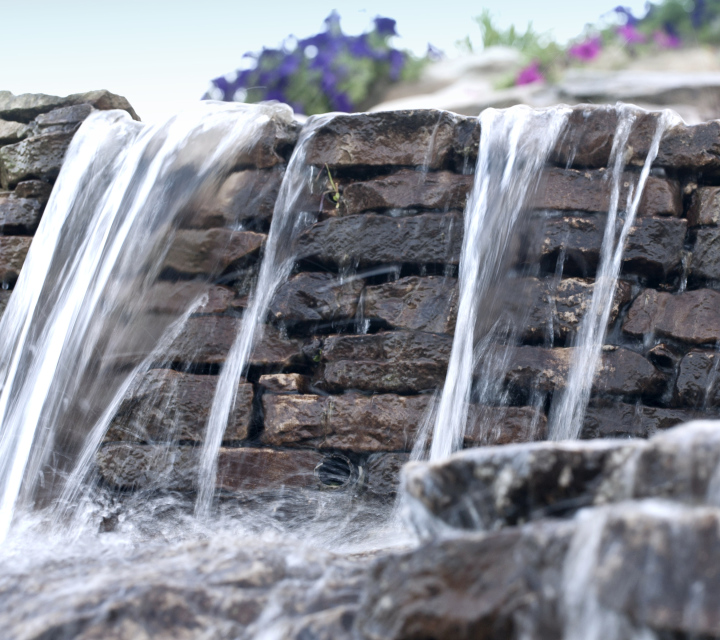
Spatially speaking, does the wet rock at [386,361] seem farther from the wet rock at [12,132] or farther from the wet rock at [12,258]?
the wet rock at [12,132]

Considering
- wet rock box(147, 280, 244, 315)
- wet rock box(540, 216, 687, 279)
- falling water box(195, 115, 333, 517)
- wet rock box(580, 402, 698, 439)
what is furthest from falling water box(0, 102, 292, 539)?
wet rock box(580, 402, 698, 439)

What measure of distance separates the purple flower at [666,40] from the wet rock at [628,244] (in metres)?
3.83

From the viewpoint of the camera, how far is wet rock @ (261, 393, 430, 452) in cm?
262

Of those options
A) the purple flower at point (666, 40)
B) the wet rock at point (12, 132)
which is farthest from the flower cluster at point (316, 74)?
the purple flower at point (666, 40)

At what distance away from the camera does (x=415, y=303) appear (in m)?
2.71

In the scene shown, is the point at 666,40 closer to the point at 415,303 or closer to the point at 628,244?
the point at 628,244

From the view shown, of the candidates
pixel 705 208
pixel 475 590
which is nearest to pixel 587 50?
pixel 705 208

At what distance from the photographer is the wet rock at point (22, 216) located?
333cm

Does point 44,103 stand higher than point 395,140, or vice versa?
point 44,103

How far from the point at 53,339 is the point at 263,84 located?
3.01 m

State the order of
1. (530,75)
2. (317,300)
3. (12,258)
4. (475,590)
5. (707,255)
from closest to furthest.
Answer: (475,590) < (707,255) < (317,300) < (12,258) < (530,75)

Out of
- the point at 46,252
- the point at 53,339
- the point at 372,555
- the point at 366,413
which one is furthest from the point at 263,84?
the point at 372,555

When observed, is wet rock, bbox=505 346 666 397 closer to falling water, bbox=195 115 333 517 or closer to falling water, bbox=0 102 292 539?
falling water, bbox=195 115 333 517

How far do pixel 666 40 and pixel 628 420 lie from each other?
4.49 m
